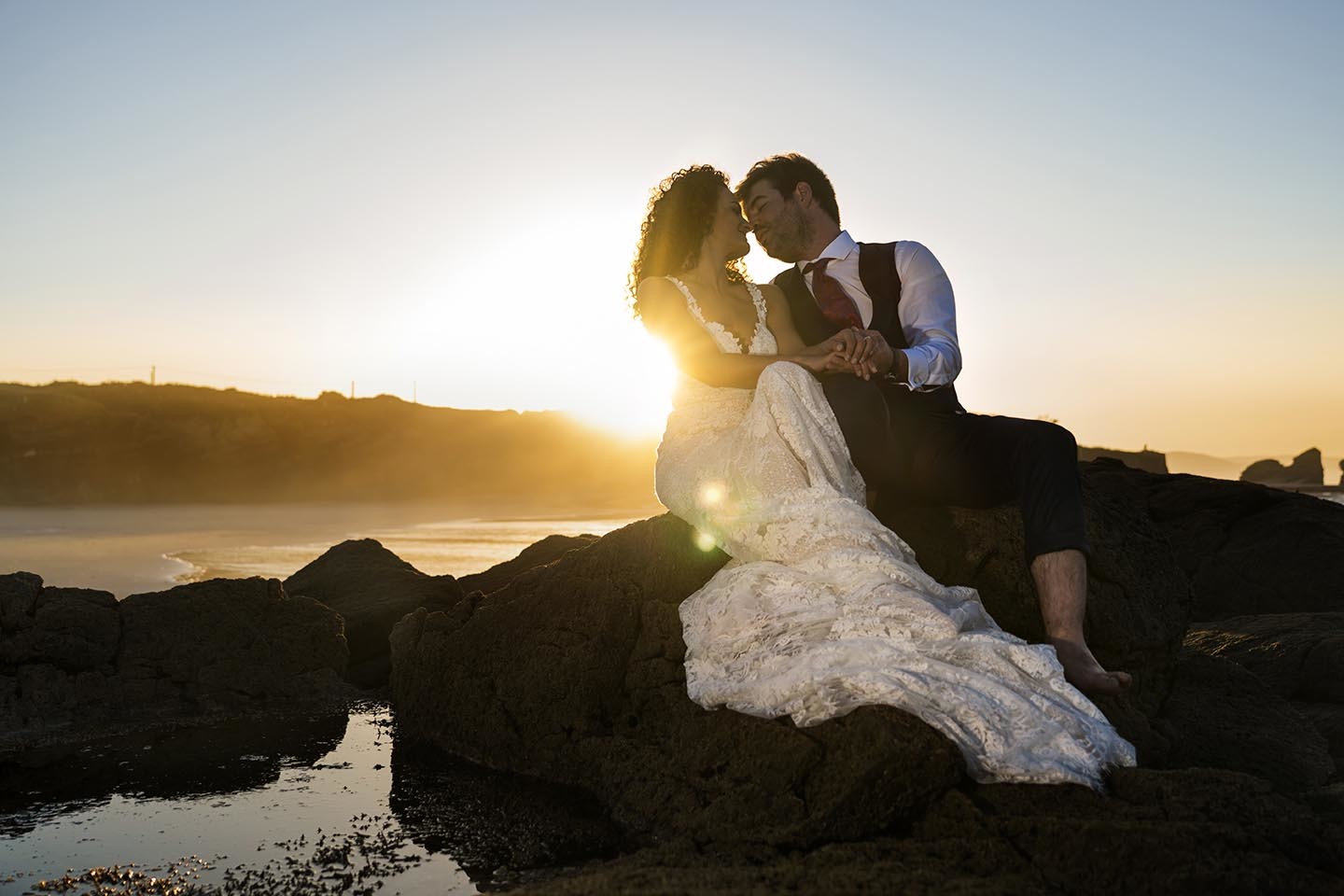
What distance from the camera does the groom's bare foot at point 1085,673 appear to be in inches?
152

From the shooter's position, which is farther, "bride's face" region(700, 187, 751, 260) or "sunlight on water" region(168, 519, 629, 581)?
"sunlight on water" region(168, 519, 629, 581)

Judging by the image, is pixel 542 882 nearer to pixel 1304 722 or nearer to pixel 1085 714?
pixel 1085 714

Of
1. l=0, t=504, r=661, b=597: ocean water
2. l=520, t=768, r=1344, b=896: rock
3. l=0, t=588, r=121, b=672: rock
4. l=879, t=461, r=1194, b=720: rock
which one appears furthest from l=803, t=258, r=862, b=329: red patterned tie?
l=0, t=504, r=661, b=597: ocean water

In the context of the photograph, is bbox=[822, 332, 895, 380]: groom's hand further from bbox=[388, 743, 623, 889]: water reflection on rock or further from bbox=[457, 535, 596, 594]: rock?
bbox=[457, 535, 596, 594]: rock

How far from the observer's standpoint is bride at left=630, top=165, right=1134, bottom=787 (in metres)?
3.44

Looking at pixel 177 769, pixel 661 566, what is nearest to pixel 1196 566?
pixel 661 566

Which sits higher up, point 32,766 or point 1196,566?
point 1196,566

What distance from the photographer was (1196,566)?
9.04m

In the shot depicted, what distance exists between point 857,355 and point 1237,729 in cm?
289

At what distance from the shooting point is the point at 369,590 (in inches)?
336

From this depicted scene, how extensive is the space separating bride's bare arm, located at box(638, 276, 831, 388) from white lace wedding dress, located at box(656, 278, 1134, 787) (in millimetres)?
66

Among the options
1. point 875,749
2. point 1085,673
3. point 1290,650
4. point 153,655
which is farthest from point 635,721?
point 1290,650

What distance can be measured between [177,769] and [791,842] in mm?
3249

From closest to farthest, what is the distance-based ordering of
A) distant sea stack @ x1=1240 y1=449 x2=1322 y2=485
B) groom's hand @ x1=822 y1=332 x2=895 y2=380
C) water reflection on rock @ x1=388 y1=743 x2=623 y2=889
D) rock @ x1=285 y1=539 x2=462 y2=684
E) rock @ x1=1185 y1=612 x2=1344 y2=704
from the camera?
1. water reflection on rock @ x1=388 y1=743 x2=623 y2=889
2. groom's hand @ x1=822 y1=332 x2=895 y2=380
3. rock @ x1=1185 y1=612 x2=1344 y2=704
4. rock @ x1=285 y1=539 x2=462 y2=684
5. distant sea stack @ x1=1240 y1=449 x2=1322 y2=485
